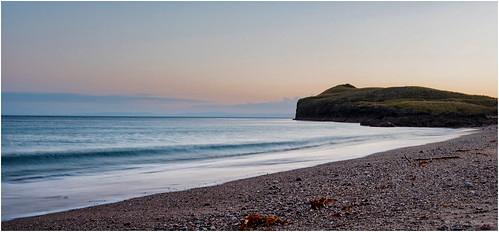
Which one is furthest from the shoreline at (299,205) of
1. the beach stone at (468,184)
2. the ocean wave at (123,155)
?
the ocean wave at (123,155)

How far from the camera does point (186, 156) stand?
118 feet

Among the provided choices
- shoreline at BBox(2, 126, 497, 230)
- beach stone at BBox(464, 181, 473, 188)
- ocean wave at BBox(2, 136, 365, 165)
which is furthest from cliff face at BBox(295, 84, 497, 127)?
beach stone at BBox(464, 181, 473, 188)

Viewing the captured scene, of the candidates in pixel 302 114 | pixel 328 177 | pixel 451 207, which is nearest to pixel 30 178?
pixel 328 177

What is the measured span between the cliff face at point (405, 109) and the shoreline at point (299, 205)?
9849 centimetres

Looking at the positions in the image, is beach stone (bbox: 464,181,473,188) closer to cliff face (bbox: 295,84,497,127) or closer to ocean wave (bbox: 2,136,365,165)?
ocean wave (bbox: 2,136,365,165)

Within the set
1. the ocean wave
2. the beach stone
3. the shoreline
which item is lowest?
the ocean wave

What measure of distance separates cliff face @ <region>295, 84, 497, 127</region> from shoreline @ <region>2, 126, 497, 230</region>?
9849cm

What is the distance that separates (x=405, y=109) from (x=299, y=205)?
389 ft

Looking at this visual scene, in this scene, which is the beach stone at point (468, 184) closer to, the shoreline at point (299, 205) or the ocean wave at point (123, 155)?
the shoreline at point (299, 205)

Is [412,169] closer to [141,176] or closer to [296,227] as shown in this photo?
[296,227]

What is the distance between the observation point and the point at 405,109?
406ft

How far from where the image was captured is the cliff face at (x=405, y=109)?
367 ft

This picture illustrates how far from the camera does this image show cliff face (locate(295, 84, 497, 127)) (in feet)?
367

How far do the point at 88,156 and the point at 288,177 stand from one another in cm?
2180
